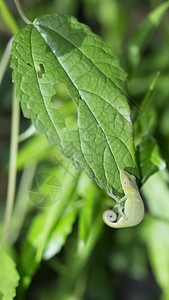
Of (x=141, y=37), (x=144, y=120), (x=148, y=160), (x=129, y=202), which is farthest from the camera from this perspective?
(x=141, y=37)

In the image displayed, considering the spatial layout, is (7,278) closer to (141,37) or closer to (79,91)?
(79,91)

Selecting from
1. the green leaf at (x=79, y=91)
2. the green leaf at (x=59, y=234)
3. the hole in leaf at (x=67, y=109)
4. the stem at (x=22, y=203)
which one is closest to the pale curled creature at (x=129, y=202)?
the green leaf at (x=79, y=91)

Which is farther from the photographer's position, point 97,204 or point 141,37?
point 141,37

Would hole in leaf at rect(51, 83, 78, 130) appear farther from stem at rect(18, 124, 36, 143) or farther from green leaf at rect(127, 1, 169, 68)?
green leaf at rect(127, 1, 169, 68)

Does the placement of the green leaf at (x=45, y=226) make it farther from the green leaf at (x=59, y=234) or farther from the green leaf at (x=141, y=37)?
the green leaf at (x=141, y=37)

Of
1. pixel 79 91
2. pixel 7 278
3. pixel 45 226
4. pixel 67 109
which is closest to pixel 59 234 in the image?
pixel 45 226

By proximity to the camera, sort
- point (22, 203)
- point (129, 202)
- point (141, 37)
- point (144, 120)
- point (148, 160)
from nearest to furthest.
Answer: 1. point (129, 202)
2. point (148, 160)
3. point (144, 120)
4. point (141, 37)
5. point (22, 203)
